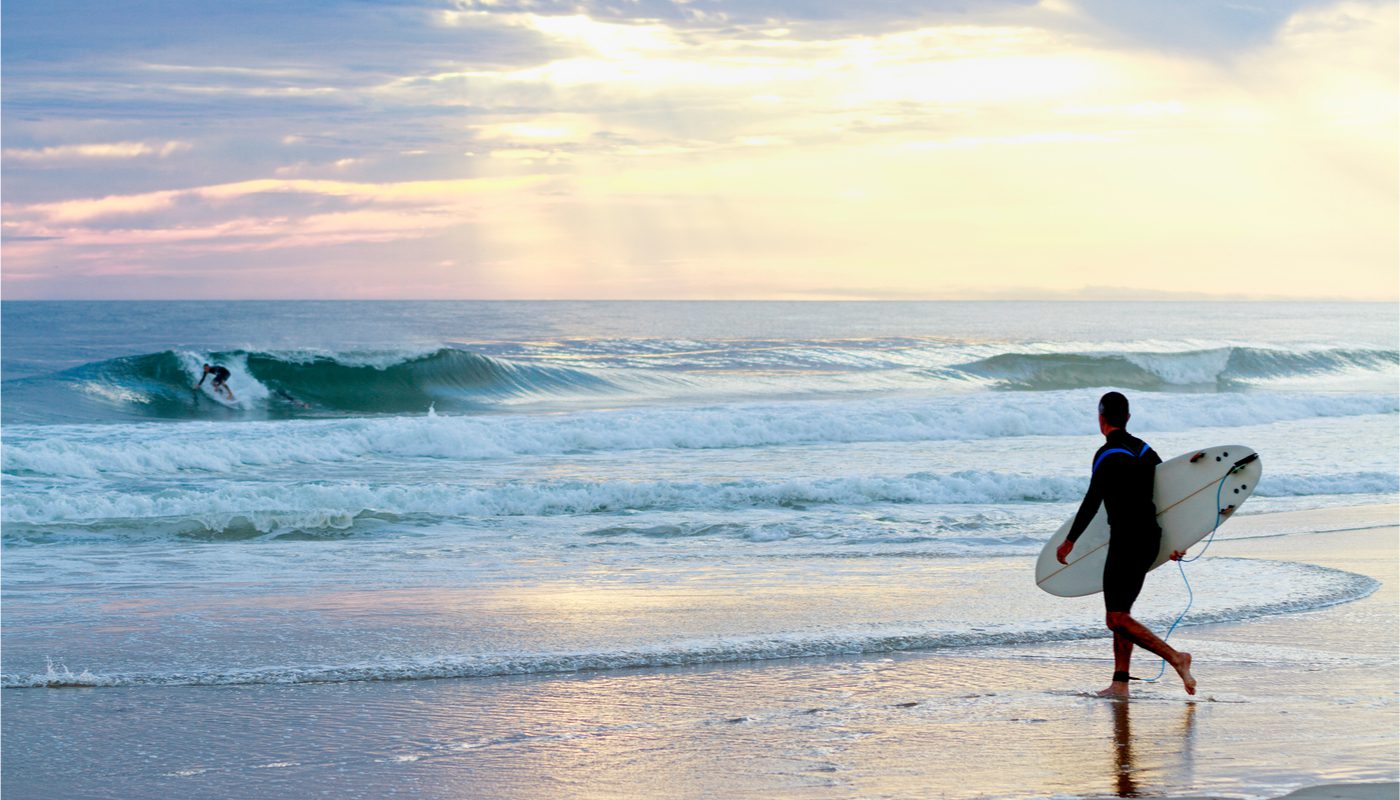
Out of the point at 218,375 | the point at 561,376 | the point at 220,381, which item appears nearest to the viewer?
the point at 218,375

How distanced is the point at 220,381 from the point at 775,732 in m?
26.1

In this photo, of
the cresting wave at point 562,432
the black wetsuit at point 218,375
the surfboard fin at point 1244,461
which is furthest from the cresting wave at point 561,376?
the surfboard fin at point 1244,461

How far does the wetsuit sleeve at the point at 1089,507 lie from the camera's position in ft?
18.2

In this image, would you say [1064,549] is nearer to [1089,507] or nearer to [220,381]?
[1089,507]

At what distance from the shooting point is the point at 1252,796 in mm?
4199

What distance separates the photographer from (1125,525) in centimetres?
553

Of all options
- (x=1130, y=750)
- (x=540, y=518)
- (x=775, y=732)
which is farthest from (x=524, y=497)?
(x=1130, y=750)

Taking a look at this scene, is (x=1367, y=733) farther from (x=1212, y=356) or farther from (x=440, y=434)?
(x=1212, y=356)

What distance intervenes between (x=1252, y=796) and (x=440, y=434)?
48.6 feet

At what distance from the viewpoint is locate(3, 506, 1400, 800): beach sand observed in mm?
→ 4446

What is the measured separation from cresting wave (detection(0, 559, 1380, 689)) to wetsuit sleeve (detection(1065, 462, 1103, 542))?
1128 mm

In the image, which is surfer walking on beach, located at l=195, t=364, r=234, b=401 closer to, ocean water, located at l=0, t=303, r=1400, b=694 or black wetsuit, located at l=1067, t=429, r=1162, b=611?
ocean water, located at l=0, t=303, r=1400, b=694

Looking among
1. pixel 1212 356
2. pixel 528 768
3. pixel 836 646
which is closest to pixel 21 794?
pixel 528 768

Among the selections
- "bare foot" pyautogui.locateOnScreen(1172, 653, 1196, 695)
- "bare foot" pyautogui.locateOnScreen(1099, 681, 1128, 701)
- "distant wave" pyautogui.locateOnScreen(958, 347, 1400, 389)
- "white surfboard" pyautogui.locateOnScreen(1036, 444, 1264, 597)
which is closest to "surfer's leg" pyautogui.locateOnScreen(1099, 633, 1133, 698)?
"bare foot" pyautogui.locateOnScreen(1099, 681, 1128, 701)
